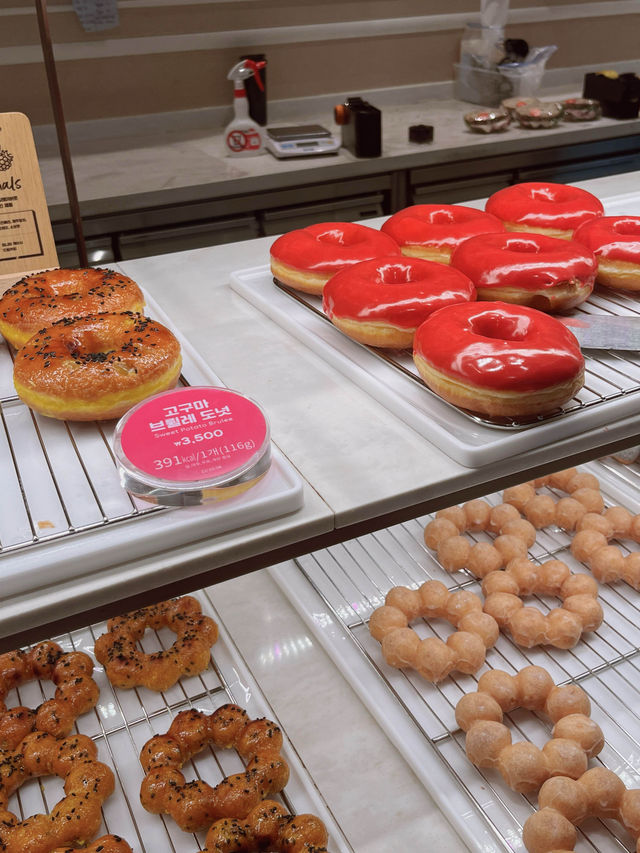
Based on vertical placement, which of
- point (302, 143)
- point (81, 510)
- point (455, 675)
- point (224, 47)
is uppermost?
point (224, 47)

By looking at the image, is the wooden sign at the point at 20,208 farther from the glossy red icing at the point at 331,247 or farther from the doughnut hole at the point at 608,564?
the doughnut hole at the point at 608,564

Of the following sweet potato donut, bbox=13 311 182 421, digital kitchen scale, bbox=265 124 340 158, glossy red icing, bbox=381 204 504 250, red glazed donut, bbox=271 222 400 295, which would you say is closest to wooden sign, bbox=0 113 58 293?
sweet potato donut, bbox=13 311 182 421

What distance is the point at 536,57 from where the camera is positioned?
3.87 m

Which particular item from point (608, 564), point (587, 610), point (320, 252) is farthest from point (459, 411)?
point (608, 564)

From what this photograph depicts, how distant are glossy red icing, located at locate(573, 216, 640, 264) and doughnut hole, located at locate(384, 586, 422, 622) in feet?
2.29

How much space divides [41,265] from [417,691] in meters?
0.97

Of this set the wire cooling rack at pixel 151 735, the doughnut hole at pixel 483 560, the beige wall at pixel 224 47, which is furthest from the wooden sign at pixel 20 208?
the beige wall at pixel 224 47

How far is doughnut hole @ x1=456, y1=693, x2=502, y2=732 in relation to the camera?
1280 mm

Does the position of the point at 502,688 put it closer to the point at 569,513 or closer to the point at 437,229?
the point at 569,513

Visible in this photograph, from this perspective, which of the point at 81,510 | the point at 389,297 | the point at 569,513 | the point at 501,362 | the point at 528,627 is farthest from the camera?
the point at 569,513

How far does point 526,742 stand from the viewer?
4.10 feet

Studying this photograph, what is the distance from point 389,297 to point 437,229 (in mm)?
342

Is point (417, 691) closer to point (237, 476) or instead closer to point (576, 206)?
point (237, 476)

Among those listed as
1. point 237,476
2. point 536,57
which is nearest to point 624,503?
point 237,476
